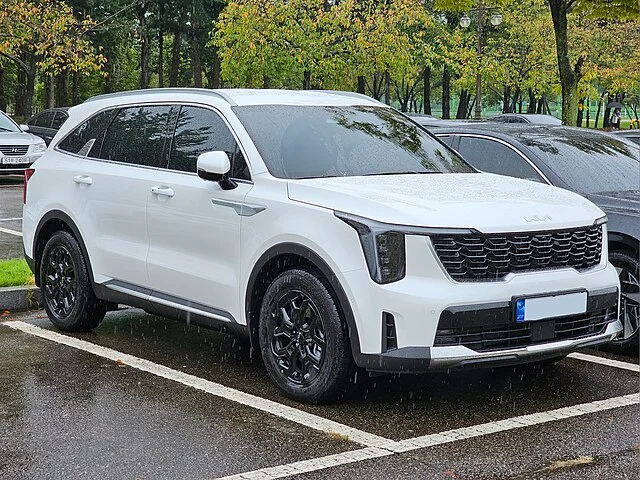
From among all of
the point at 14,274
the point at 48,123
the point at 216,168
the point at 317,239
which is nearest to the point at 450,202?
the point at 317,239

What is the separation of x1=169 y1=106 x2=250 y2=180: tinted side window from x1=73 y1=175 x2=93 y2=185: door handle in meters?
0.85

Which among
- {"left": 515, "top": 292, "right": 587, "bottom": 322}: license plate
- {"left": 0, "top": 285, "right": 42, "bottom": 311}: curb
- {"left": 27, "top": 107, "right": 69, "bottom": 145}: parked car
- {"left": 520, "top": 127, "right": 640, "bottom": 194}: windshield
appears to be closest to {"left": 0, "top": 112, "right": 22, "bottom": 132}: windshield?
{"left": 27, "top": 107, "right": 69, "bottom": 145}: parked car

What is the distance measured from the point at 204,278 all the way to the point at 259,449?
168 cm

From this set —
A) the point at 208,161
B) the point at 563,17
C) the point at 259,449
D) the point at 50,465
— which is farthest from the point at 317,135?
the point at 563,17

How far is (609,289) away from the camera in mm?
5992

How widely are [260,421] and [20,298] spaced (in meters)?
3.93

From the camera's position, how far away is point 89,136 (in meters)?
7.90

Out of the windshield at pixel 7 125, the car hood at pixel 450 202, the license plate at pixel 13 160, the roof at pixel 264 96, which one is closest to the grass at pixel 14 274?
the roof at pixel 264 96

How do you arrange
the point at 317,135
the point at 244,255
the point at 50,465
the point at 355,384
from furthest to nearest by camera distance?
the point at 317,135 < the point at 244,255 < the point at 355,384 < the point at 50,465

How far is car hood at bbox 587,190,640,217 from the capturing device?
289 inches

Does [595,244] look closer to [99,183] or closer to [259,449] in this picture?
[259,449]

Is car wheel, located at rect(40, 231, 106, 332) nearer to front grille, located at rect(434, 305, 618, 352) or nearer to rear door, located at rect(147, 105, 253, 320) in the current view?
rear door, located at rect(147, 105, 253, 320)

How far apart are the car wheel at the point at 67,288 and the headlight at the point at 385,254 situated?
9.59 ft

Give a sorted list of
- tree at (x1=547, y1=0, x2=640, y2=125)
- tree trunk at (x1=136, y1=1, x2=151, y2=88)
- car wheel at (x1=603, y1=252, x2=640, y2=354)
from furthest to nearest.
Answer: tree trunk at (x1=136, y1=1, x2=151, y2=88), tree at (x1=547, y1=0, x2=640, y2=125), car wheel at (x1=603, y1=252, x2=640, y2=354)
